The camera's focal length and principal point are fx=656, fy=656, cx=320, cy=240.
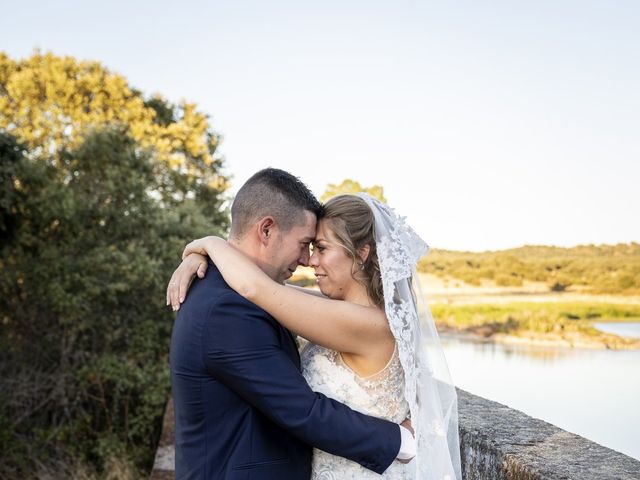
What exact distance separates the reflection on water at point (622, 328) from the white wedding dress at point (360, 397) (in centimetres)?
642

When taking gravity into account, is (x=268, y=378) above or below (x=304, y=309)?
below

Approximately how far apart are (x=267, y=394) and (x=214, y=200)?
13.1m

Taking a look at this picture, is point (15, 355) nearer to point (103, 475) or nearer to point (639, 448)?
point (103, 475)

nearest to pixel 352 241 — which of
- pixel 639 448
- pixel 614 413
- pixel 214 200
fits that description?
pixel 639 448

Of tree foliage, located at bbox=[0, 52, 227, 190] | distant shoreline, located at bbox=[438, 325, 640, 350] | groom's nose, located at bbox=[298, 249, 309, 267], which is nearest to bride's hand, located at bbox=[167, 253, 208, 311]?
groom's nose, located at bbox=[298, 249, 309, 267]

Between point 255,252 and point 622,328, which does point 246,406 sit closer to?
point 255,252

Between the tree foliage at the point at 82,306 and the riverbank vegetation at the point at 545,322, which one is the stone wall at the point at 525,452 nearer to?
the riverbank vegetation at the point at 545,322

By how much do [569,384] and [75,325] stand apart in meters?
6.38

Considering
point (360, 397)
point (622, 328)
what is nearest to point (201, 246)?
point (360, 397)

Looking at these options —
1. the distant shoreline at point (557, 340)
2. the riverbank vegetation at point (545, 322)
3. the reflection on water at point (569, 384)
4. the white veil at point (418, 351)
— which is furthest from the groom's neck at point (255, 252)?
the riverbank vegetation at point (545, 322)

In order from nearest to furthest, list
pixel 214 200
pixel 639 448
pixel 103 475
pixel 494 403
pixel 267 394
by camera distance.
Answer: pixel 267 394
pixel 494 403
pixel 639 448
pixel 103 475
pixel 214 200

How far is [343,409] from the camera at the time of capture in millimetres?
2285

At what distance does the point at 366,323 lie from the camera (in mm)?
2477

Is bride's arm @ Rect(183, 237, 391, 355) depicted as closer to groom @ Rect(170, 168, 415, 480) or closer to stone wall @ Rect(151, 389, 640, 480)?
groom @ Rect(170, 168, 415, 480)
